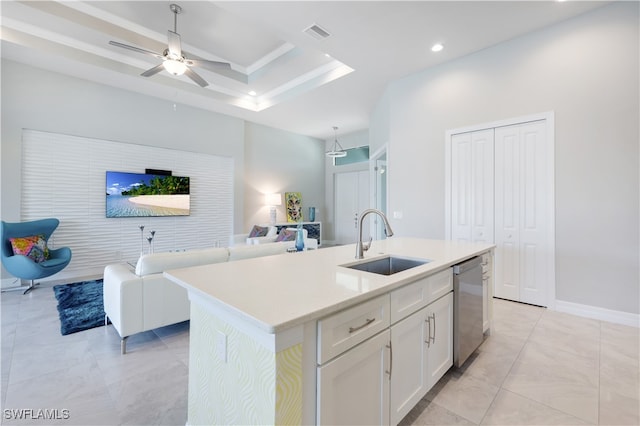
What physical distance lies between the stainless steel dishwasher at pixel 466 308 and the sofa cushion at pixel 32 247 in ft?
16.6

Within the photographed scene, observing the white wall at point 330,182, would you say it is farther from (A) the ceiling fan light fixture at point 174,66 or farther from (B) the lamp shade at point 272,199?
(A) the ceiling fan light fixture at point 174,66

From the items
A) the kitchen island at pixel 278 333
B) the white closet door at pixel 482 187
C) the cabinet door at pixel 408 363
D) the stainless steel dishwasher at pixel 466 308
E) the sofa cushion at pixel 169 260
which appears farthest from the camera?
the white closet door at pixel 482 187

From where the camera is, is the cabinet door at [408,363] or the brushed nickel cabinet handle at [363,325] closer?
the brushed nickel cabinet handle at [363,325]

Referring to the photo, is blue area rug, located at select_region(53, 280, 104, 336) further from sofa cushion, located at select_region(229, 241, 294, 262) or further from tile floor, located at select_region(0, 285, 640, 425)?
sofa cushion, located at select_region(229, 241, 294, 262)

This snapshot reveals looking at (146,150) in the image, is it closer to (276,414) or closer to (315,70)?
(315,70)

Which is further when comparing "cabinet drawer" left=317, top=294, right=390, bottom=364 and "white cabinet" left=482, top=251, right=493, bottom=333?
"white cabinet" left=482, top=251, right=493, bottom=333

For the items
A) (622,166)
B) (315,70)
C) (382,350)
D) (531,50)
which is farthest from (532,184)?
(315,70)

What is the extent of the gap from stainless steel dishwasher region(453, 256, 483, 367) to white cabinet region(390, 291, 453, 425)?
0.04 meters

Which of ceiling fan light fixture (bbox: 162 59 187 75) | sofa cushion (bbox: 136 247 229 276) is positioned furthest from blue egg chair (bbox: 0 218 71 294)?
ceiling fan light fixture (bbox: 162 59 187 75)

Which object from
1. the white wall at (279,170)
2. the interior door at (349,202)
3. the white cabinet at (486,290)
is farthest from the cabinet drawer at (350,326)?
the interior door at (349,202)

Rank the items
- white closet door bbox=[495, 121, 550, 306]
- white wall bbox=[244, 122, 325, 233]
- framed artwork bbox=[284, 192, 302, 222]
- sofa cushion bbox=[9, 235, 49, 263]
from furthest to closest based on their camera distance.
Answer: framed artwork bbox=[284, 192, 302, 222] → white wall bbox=[244, 122, 325, 233] → sofa cushion bbox=[9, 235, 49, 263] → white closet door bbox=[495, 121, 550, 306]

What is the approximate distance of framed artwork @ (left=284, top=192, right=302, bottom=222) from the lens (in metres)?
7.48

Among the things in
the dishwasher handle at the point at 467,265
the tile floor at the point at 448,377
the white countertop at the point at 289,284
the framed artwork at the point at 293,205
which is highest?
the framed artwork at the point at 293,205

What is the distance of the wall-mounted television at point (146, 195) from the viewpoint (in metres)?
4.79
